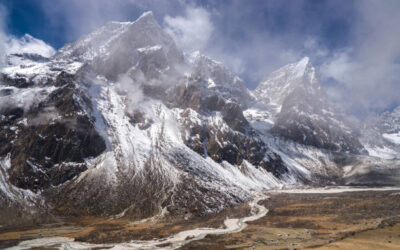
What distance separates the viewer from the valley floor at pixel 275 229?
236 feet

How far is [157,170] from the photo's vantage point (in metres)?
184

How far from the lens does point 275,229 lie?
3816 inches

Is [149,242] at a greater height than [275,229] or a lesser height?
greater

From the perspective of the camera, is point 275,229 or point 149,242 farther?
point 275,229

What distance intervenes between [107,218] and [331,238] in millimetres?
103158

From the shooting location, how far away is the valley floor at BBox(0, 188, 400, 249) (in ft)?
236

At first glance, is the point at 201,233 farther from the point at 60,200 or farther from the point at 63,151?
the point at 63,151

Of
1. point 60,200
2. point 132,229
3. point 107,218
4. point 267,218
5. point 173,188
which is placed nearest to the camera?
point 132,229

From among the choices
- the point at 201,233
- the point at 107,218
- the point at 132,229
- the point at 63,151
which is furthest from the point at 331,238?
the point at 63,151

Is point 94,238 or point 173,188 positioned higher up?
point 173,188

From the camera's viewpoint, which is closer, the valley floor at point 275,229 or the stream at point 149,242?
the valley floor at point 275,229

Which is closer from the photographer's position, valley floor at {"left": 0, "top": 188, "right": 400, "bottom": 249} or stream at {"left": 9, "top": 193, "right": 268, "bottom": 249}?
valley floor at {"left": 0, "top": 188, "right": 400, "bottom": 249}

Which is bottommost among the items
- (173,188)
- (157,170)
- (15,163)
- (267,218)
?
(267,218)

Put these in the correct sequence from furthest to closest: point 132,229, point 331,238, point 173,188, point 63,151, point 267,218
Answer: point 63,151, point 173,188, point 267,218, point 132,229, point 331,238
